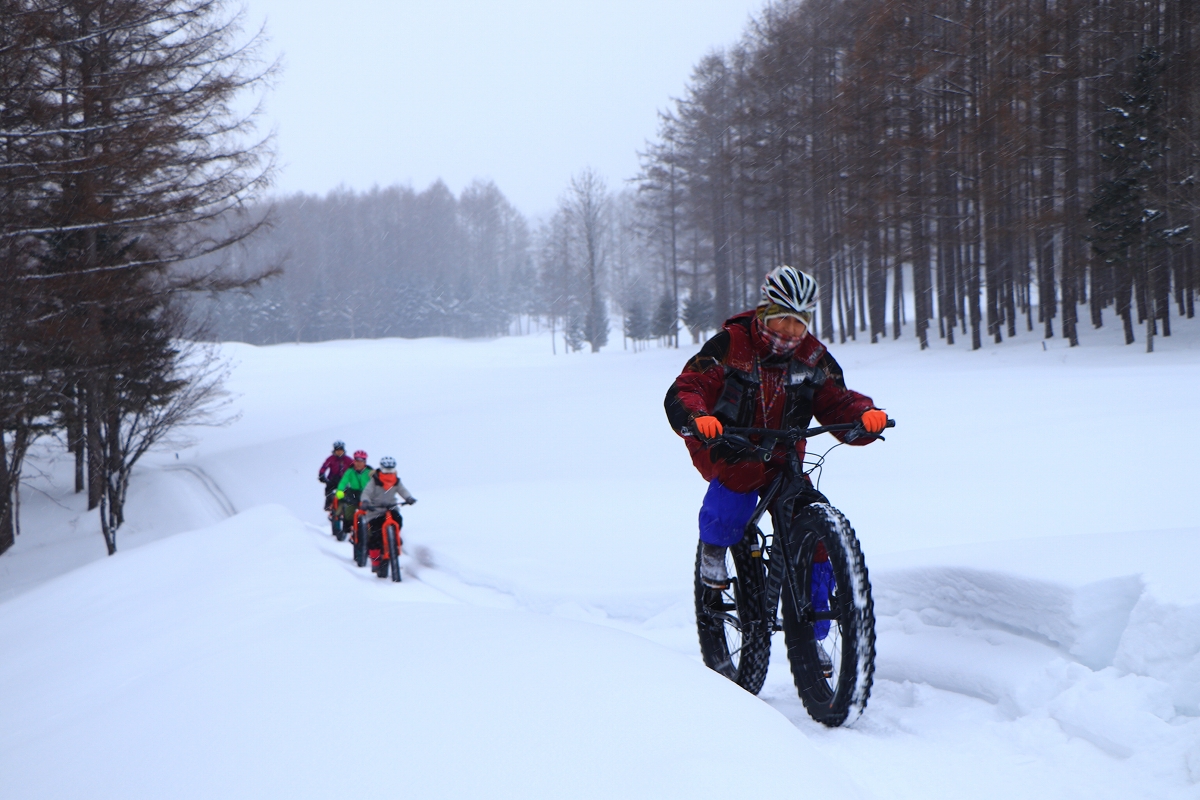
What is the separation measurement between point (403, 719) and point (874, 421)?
2.37 metres

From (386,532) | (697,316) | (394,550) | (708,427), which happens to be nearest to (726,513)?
(708,427)

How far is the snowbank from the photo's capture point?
234 cm

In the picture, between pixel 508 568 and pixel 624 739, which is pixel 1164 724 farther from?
pixel 508 568

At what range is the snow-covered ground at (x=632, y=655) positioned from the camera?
2520mm

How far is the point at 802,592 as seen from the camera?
3639 mm

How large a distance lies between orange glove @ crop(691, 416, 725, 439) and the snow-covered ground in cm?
97

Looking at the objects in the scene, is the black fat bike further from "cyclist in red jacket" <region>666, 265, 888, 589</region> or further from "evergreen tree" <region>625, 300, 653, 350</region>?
"evergreen tree" <region>625, 300, 653, 350</region>

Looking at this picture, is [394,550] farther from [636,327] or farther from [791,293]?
[636,327]

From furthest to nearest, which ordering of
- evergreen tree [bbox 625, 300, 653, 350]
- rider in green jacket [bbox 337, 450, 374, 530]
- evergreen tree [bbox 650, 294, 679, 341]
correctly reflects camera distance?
evergreen tree [bbox 625, 300, 653, 350]
evergreen tree [bbox 650, 294, 679, 341]
rider in green jacket [bbox 337, 450, 374, 530]

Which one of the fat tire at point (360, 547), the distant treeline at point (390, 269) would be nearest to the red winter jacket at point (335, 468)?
the fat tire at point (360, 547)

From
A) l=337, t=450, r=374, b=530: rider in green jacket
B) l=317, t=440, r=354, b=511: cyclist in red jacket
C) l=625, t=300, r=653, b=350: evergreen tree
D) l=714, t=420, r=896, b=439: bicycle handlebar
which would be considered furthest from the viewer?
l=625, t=300, r=653, b=350: evergreen tree

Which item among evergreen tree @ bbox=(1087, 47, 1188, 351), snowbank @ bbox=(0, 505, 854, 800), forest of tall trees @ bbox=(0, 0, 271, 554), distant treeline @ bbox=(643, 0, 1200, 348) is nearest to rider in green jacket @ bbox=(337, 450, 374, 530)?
forest of tall trees @ bbox=(0, 0, 271, 554)

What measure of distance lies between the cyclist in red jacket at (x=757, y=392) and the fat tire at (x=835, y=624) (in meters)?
0.24

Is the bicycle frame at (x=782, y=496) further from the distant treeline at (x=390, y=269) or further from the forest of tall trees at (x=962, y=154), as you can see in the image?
the distant treeline at (x=390, y=269)
